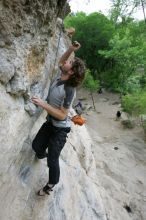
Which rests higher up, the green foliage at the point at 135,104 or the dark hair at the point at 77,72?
the dark hair at the point at 77,72

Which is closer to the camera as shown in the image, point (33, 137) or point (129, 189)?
point (33, 137)

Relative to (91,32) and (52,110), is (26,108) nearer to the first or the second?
(52,110)

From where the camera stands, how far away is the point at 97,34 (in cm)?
3012

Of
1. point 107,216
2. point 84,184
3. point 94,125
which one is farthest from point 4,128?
point 94,125

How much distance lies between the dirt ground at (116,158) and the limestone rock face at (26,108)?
2600mm

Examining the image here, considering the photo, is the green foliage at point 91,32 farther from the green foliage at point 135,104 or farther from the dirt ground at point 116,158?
the green foliage at point 135,104

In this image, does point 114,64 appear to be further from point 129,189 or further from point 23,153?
point 23,153

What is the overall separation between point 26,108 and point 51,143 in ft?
2.53

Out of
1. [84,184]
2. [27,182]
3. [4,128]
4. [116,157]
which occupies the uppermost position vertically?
[4,128]

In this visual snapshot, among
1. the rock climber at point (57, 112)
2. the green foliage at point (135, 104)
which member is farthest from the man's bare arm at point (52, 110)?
the green foliage at point (135, 104)

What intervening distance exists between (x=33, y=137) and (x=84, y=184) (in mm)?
2513

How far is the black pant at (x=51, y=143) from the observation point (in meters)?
5.75

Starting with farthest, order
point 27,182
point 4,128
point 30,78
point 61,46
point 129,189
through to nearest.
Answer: point 129,189 < point 61,46 < point 27,182 < point 30,78 < point 4,128

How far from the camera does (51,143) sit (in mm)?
5793
